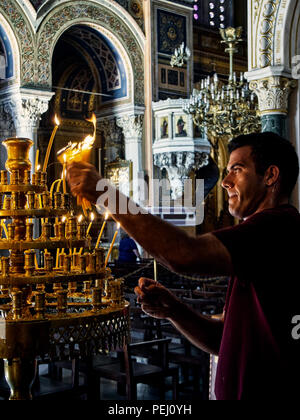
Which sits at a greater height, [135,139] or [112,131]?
[112,131]

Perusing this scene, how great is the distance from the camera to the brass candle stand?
94.5 inches

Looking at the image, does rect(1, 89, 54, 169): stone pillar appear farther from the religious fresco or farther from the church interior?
the religious fresco

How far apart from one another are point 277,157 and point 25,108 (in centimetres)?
1348

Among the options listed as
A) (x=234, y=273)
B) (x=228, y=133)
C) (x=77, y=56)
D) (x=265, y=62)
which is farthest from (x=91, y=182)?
(x=77, y=56)

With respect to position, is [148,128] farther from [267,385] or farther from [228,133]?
[267,385]

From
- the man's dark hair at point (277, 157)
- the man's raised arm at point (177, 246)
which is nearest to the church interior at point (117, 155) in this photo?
the man's raised arm at point (177, 246)

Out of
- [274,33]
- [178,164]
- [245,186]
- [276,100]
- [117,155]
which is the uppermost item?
[274,33]

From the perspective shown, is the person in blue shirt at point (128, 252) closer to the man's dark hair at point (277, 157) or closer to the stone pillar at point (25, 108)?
the stone pillar at point (25, 108)

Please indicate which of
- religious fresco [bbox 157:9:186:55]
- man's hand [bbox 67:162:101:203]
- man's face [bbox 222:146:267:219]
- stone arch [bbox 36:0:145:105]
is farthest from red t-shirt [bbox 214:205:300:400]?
religious fresco [bbox 157:9:186:55]

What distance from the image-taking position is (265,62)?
313 inches

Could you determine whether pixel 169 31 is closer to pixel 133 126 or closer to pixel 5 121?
pixel 133 126

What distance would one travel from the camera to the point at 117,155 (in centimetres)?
1856

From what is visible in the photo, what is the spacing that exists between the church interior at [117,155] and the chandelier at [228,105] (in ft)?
0.10

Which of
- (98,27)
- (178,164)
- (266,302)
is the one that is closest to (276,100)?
(266,302)
